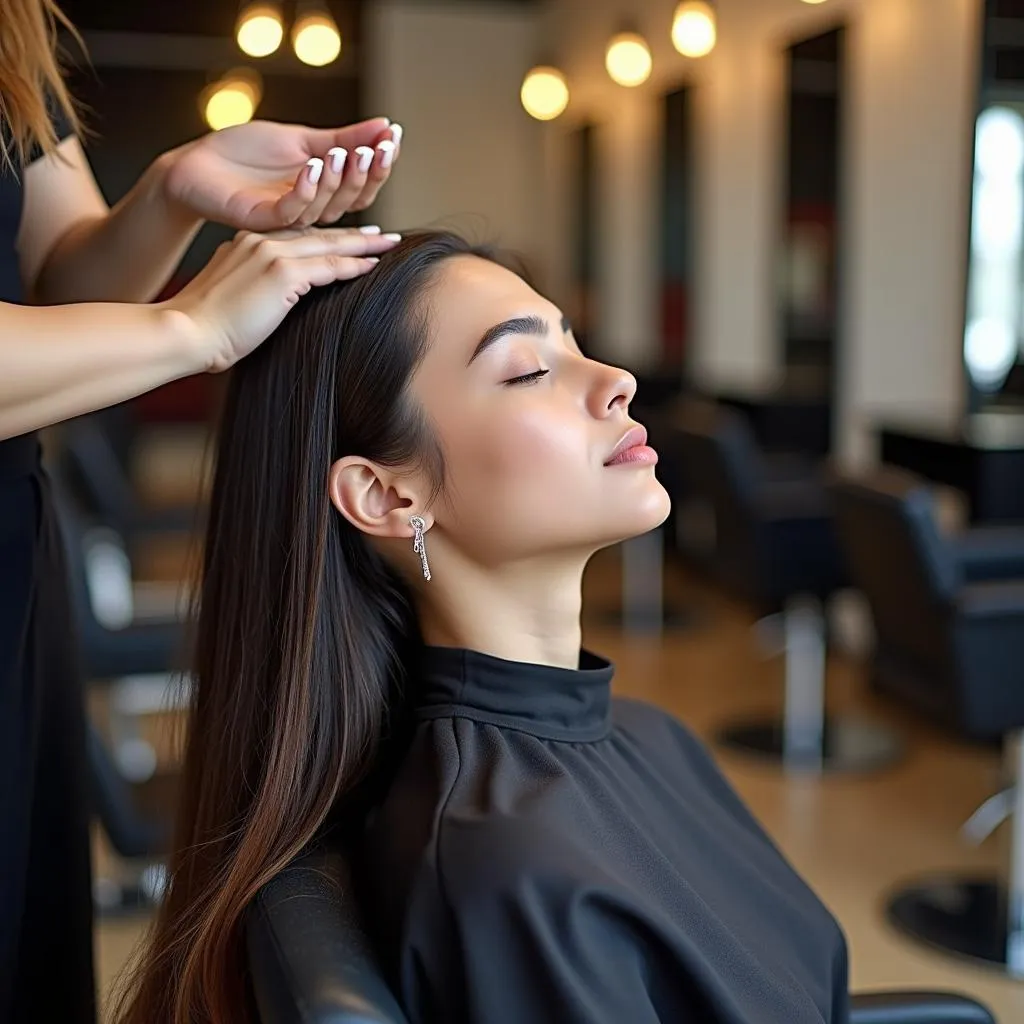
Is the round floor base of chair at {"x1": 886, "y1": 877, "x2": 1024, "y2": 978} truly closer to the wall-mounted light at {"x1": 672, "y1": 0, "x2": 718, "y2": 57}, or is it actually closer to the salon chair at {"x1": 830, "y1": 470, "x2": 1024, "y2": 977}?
the salon chair at {"x1": 830, "y1": 470, "x2": 1024, "y2": 977}

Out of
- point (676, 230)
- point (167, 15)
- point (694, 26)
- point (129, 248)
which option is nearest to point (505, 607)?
point (129, 248)

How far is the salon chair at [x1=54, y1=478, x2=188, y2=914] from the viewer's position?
2.20 m

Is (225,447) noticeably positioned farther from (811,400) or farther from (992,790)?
(811,400)

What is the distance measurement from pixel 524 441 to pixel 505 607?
0.14 m

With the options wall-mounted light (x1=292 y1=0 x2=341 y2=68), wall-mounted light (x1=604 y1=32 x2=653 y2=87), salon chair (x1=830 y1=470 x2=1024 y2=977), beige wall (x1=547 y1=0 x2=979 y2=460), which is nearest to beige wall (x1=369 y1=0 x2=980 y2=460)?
beige wall (x1=547 y1=0 x2=979 y2=460)

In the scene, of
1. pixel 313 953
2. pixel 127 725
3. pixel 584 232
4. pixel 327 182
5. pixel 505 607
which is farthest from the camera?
pixel 584 232

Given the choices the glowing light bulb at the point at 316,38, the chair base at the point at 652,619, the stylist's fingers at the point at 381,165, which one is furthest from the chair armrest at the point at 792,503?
the stylist's fingers at the point at 381,165

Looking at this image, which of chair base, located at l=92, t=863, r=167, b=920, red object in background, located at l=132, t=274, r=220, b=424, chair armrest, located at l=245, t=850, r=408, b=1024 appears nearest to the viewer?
chair armrest, located at l=245, t=850, r=408, b=1024

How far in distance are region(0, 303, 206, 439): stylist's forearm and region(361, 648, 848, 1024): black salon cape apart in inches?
12.6

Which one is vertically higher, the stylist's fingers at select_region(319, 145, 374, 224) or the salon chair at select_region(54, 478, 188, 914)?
the stylist's fingers at select_region(319, 145, 374, 224)

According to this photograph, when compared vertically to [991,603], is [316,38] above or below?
above

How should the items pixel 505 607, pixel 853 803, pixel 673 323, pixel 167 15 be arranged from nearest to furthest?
pixel 505 607, pixel 853 803, pixel 673 323, pixel 167 15

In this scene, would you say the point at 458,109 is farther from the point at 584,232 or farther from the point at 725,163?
the point at 725,163

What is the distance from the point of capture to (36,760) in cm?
116
